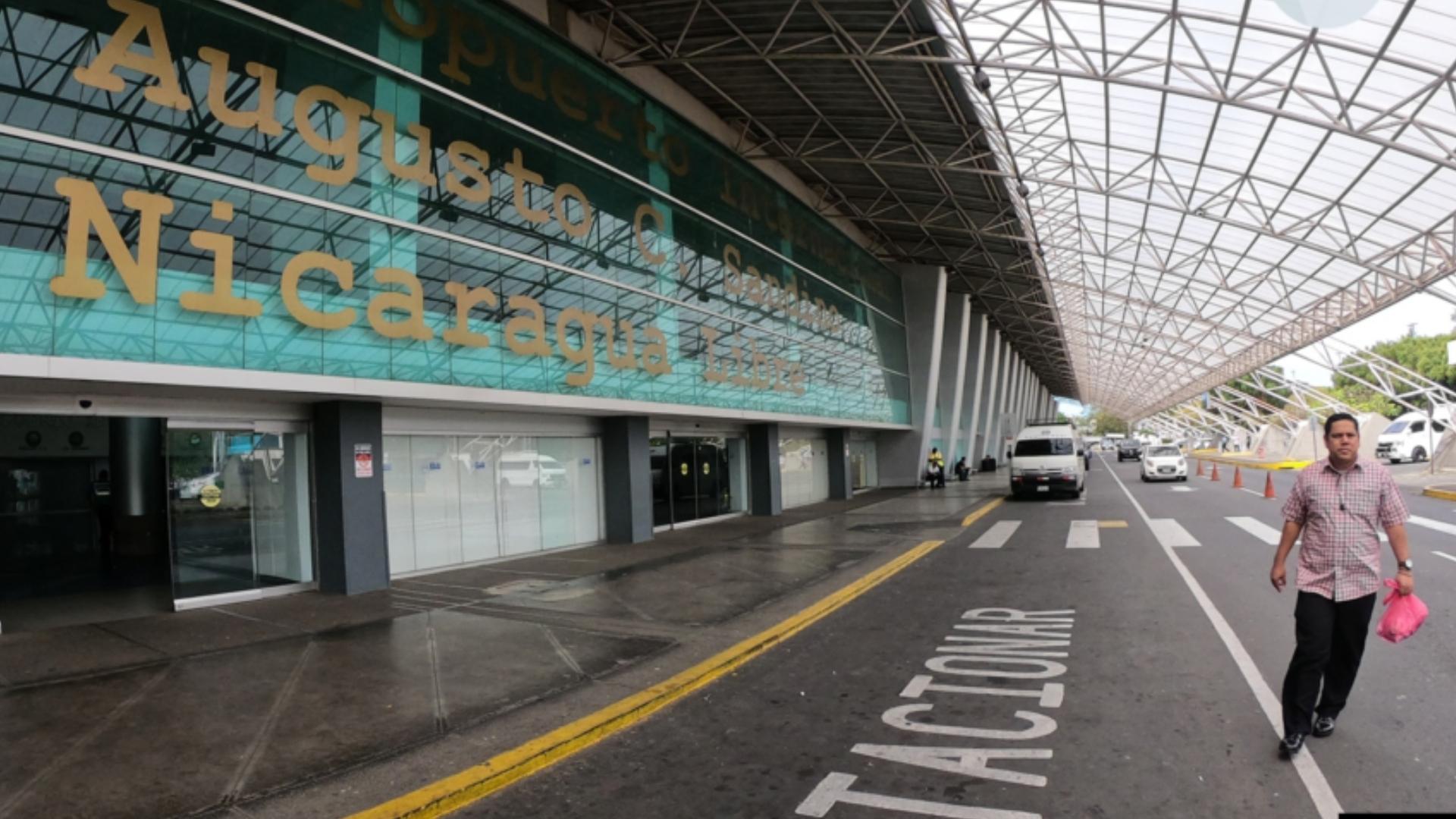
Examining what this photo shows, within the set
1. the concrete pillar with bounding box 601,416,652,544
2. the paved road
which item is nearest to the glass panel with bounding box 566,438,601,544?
the concrete pillar with bounding box 601,416,652,544

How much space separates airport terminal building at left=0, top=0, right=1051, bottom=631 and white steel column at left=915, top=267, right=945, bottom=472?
15.4 metres

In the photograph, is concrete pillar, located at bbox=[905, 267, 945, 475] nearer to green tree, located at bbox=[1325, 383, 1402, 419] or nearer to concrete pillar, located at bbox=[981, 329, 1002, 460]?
concrete pillar, located at bbox=[981, 329, 1002, 460]

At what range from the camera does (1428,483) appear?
24547mm

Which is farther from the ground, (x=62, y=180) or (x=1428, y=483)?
(x=62, y=180)

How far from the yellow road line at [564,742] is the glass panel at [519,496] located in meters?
7.39

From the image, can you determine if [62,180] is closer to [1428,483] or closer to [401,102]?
[401,102]

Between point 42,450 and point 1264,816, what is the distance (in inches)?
1075

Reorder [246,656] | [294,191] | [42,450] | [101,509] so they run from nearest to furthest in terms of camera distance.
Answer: [246,656], [294,191], [101,509], [42,450]

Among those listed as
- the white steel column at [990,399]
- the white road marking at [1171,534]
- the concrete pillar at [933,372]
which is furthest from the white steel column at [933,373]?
the white steel column at [990,399]

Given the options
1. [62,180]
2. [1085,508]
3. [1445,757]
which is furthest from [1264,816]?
[1085,508]

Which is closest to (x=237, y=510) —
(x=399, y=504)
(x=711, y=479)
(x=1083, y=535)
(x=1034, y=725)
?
(x=399, y=504)

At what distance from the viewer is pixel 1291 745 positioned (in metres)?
4.55

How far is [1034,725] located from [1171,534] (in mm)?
11735

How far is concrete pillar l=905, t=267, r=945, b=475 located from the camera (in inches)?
1384
